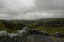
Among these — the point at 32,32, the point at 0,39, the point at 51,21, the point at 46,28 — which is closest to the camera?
the point at 0,39

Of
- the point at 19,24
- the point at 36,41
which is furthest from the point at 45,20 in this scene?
the point at 36,41

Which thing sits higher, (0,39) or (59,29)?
(0,39)

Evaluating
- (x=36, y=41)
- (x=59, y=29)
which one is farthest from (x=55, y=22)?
(x=36, y=41)

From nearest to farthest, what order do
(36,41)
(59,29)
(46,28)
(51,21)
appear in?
(36,41), (59,29), (46,28), (51,21)

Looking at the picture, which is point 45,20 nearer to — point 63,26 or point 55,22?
point 55,22

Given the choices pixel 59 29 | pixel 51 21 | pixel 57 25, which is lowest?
pixel 59 29

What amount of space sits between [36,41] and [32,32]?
10.6 ft

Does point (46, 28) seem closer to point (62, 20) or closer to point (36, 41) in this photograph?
point (62, 20)

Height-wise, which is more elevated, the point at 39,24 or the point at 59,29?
the point at 39,24

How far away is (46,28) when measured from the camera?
22062 mm

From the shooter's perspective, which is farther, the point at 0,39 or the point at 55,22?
the point at 55,22

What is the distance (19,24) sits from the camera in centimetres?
2464

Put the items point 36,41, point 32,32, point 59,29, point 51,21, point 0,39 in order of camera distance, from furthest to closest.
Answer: point 51,21 < point 59,29 < point 32,32 < point 36,41 < point 0,39

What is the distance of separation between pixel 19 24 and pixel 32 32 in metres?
16.3
